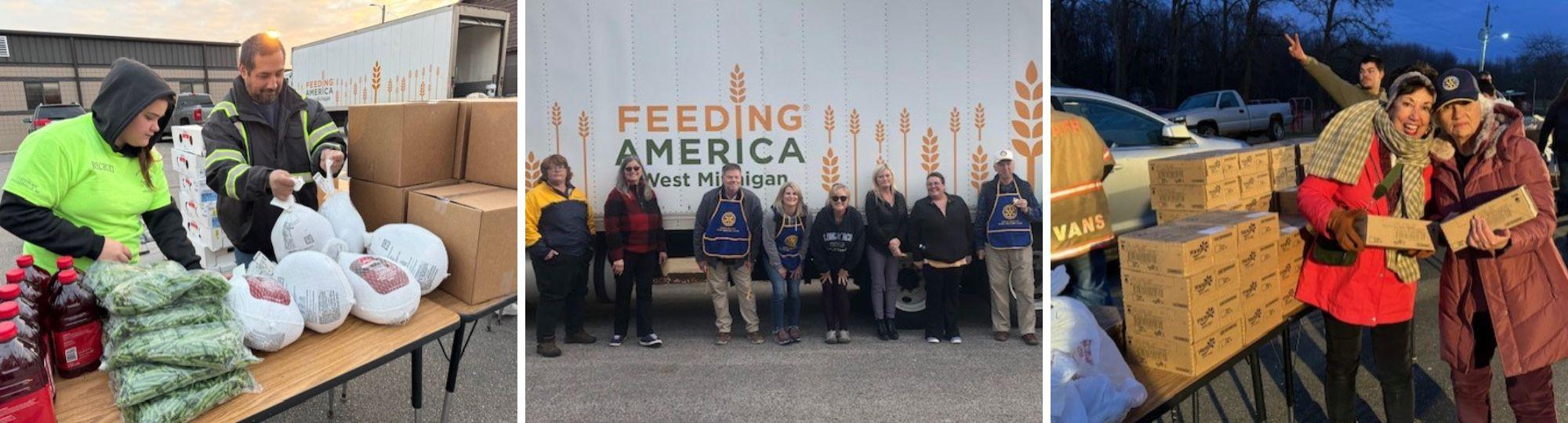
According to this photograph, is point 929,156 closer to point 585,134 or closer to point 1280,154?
point 1280,154

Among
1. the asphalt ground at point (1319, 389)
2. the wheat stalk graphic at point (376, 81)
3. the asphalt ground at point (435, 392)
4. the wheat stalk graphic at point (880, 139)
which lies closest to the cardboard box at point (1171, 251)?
the asphalt ground at point (1319, 389)

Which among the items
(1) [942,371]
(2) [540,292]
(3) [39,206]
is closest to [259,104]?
(3) [39,206]

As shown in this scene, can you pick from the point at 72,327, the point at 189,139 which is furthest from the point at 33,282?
the point at 189,139

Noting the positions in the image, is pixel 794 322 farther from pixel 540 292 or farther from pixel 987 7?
pixel 987 7

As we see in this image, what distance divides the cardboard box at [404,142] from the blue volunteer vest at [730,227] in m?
1.01

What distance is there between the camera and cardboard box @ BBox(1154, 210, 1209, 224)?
2.67 m

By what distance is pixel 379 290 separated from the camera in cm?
192

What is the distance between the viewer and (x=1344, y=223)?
199cm

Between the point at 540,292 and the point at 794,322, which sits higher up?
the point at 540,292

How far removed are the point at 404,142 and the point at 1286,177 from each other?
2776 millimetres

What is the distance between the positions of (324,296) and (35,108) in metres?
11.6

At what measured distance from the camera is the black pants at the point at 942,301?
356 cm

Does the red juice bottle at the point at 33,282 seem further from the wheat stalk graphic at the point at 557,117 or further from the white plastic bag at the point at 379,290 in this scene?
the wheat stalk graphic at the point at 557,117

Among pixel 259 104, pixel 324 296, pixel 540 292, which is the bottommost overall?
A: pixel 540 292
